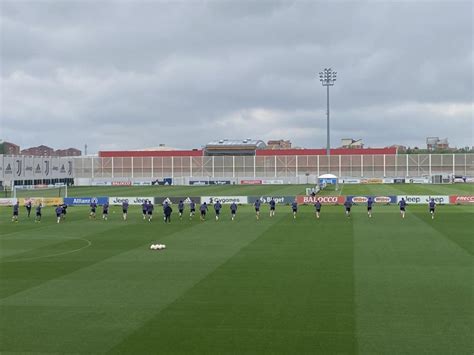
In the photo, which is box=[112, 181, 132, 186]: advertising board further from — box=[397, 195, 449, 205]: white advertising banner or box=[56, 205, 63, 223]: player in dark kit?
box=[56, 205, 63, 223]: player in dark kit

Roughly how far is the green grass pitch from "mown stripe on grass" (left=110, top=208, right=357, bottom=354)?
0.15 feet

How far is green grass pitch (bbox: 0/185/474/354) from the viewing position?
13.1 meters

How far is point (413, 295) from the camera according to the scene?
56.2 feet

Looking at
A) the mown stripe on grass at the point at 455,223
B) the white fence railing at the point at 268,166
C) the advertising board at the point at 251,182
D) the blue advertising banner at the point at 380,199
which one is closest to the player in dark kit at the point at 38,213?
the mown stripe on grass at the point at 455,223

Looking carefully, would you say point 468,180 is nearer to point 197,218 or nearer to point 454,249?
point 197,218

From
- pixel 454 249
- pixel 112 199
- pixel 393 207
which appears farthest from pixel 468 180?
pixel 454 249

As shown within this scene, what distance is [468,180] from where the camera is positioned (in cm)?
11362

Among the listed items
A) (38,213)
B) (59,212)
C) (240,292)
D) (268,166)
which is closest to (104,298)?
(240,292)

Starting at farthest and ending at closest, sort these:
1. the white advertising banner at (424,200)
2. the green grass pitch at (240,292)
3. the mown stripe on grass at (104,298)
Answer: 1. the white advertising banner at (424,200)
2. the mown stripe on grass at (104,298)
3. the green grass pitch at (240,292)

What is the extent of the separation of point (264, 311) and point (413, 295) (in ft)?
16.5

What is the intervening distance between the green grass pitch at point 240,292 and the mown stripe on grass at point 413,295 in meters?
0.05

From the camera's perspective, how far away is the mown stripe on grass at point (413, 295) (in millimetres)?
12875

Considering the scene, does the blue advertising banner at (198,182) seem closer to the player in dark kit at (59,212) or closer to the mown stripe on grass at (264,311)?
the player in dark kit at (59,212)

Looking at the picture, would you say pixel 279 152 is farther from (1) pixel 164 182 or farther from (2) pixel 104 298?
(2) pixel 104 298
